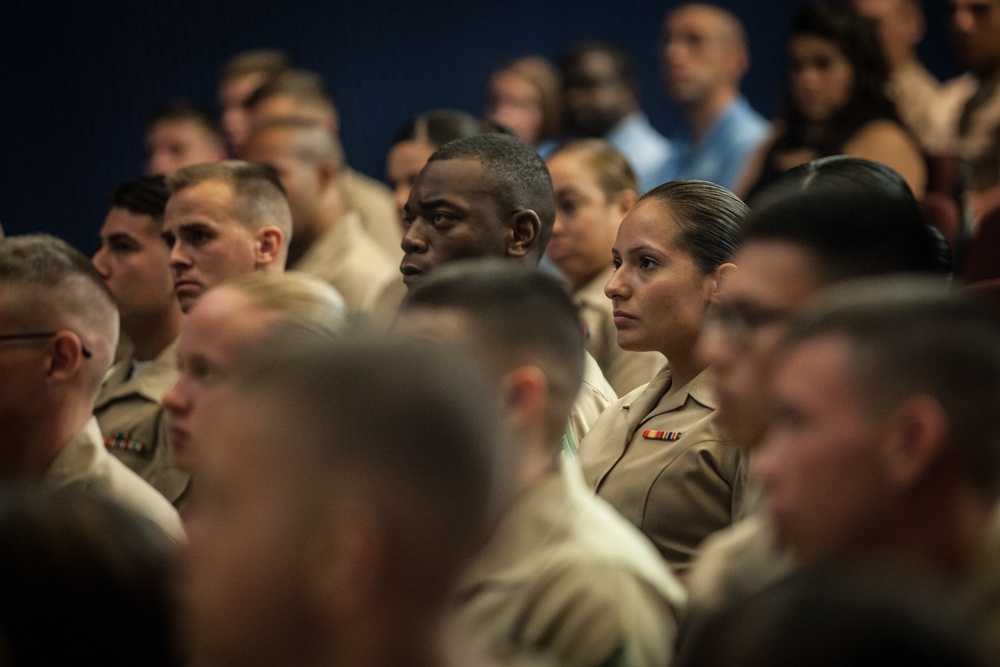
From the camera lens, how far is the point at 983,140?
4.43 metres

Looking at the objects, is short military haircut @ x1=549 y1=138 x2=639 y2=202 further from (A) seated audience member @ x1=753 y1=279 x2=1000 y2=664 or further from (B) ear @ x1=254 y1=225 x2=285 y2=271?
(A) seated audience member @ x1=753 y1=279 x2=1000 y2=664

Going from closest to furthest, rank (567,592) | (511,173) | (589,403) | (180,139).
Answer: (567,592) → (589,403) → (511,173) → (180,139)

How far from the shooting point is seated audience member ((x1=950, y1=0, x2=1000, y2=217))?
4371mm

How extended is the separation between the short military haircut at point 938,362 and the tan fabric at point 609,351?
1.81m

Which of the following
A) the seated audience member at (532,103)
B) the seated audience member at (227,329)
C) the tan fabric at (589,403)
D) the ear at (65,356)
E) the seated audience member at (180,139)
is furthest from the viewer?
the seated audience member at (532,103)

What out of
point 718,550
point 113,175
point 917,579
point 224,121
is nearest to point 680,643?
point 718,550

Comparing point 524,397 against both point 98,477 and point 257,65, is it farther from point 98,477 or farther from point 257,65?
point 257,65

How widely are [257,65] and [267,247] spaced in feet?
11.2

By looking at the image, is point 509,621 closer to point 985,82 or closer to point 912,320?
point 912,320

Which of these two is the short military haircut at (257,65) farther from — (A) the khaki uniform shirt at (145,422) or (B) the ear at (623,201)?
(A) the khaki uniform shirt at (145,422)

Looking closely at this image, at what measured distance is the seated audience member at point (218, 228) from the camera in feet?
11.2

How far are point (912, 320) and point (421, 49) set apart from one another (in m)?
6.25

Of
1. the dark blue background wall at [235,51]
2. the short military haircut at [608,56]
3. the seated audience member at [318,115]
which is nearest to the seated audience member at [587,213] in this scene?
the seated audience member at [318,115]

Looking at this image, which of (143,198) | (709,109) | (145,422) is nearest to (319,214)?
(143,198)
